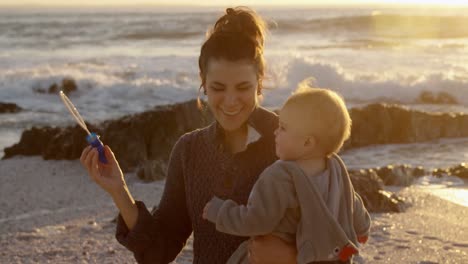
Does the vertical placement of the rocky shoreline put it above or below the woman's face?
below

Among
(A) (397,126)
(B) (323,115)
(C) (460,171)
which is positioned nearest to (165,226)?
(B) (323,115)

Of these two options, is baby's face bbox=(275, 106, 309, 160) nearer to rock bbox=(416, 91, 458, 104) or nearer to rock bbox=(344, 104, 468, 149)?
rock bbox=(344, 104, 468, 149)

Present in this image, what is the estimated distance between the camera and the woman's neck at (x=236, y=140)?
2.88m

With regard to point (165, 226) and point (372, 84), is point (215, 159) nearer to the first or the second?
point (165, 226)

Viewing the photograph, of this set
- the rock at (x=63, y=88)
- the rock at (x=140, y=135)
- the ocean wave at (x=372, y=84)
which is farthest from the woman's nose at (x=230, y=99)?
the rock at (x=63, y=88)

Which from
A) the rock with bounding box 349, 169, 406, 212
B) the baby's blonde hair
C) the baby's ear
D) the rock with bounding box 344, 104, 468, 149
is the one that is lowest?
the rock with bounding box 344, 104, 468, 149

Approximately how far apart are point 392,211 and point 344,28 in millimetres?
36582

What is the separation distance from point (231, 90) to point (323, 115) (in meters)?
0.42

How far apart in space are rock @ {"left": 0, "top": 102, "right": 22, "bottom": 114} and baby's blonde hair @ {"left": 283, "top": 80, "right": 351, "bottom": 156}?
42.4 feet

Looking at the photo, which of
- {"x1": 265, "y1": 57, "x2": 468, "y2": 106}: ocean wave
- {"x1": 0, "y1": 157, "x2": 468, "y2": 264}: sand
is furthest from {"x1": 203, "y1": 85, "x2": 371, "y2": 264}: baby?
{"x1": 265, "y1": 57, "x2": 468, "y2": 106}: ocean wave

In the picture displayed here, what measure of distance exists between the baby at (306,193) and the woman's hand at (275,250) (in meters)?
0.02

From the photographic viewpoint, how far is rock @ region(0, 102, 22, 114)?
48.4ft

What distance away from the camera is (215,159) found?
2.90 m

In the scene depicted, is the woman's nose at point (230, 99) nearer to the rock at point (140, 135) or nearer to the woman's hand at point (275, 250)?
the woman's hand at point (275, 250)
